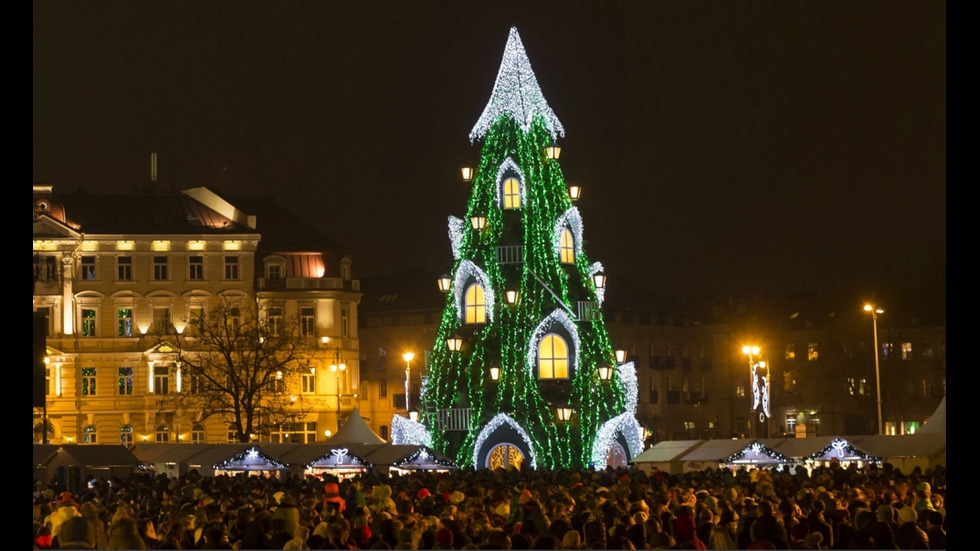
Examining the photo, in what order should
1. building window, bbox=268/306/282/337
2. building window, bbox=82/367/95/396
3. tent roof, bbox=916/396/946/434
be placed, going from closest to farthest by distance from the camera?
tent roof, bbox=916/396/946/434 < building window, bbox=268/306/282/337 < building window, bbox=82/367/95/396

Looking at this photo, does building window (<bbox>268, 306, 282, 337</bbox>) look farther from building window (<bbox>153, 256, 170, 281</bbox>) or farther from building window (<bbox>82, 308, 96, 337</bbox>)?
building window (<bbox>82, 308, 96, 337</bbox>)

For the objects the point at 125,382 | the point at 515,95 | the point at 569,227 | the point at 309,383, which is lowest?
the point at 309,383

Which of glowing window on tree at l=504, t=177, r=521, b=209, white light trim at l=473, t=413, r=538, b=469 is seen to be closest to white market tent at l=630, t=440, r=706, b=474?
white light trim at l=473, t=413, r=538, b=469

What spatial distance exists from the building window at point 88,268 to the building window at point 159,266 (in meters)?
2.92

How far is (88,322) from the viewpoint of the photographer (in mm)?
93625

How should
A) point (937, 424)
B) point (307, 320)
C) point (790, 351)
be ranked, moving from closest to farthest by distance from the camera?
point (937, 424) < point (307, 320) < point (790, 351)

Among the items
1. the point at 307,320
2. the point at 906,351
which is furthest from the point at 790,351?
the point at 307,320

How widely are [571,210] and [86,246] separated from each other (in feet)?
122

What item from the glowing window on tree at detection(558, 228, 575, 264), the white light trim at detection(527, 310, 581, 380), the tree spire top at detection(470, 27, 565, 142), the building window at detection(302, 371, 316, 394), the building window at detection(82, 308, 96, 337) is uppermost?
the tree spire top at detection(470, 27, 565, 142)

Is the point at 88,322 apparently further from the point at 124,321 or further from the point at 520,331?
the point at 520,331

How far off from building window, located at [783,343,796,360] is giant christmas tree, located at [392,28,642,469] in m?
59.4

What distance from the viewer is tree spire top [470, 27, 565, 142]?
6159cm

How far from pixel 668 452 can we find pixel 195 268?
151ft
